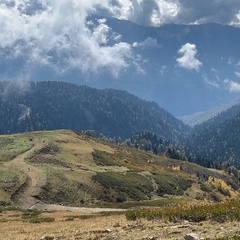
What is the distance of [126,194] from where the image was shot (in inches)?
5359

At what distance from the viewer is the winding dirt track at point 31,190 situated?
94.1 metres

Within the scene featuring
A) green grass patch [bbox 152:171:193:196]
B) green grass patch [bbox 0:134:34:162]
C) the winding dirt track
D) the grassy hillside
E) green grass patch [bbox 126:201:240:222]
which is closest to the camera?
green grass patch [bbox 126:201:240:222]

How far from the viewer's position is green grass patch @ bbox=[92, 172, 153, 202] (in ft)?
436

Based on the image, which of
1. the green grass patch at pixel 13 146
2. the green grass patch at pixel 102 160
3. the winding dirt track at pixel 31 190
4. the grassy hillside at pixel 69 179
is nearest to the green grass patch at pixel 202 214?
the winding dirt track at pixel 31 190

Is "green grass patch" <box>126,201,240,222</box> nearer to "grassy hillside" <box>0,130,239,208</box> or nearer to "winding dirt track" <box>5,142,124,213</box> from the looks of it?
"winding dirt track" <box>5,142,124,213</box>

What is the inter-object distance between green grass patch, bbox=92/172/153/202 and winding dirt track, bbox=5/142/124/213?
21310 millimetres

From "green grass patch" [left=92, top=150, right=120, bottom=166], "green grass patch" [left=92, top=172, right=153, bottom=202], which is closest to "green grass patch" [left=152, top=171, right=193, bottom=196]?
"green grass patch" [left=92, top=172, right=153, bottom=202]

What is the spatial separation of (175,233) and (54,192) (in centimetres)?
8946

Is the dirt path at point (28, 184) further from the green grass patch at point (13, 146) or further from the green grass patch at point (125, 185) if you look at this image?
the green grass patch at point (125, 185)

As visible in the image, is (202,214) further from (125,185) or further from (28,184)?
(125,185)

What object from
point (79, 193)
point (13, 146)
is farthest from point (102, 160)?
point (79, 193)

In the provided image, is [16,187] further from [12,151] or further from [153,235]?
[153,235]

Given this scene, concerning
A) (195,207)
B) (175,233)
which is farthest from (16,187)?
(175,233)

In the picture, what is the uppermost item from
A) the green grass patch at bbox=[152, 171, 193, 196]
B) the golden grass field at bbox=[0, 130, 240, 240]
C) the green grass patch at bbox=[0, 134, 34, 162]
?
the green grass patch at bbox=[0, 134, 34, 162]
